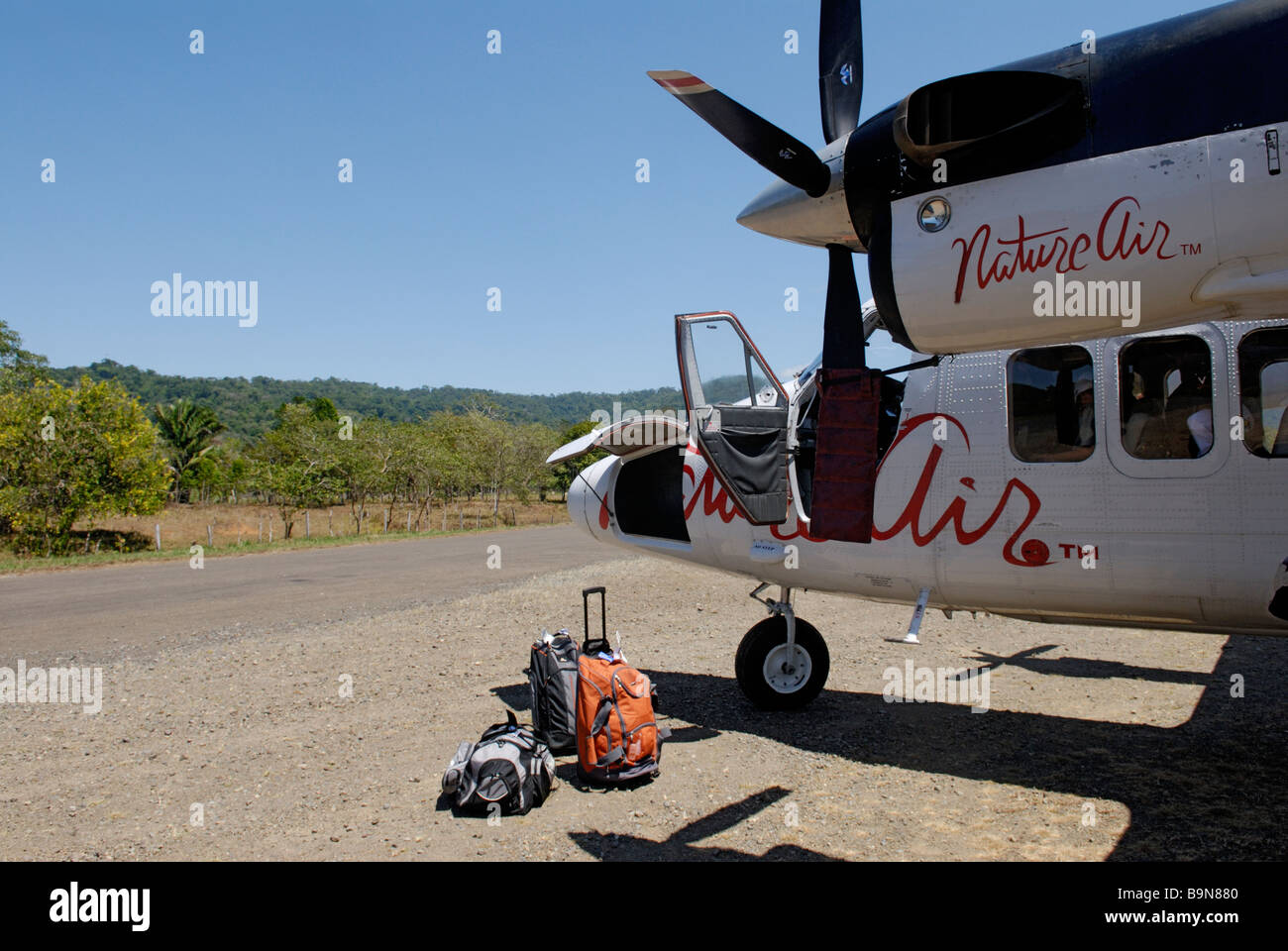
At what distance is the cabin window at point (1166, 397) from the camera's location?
235 inches

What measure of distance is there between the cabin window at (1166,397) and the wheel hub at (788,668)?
354 centimetres

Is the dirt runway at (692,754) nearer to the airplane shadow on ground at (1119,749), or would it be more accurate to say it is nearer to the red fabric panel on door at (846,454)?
the airplane shadow on ground at (1119,749)

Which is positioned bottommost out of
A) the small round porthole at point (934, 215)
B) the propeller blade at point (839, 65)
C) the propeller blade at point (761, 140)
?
the small round porthole at point (934, 215)

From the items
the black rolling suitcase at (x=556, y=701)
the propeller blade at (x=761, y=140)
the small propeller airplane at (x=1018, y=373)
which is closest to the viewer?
the small propeller airplane at (x=1018, y=373)

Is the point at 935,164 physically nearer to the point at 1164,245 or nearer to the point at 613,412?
the point at 1164,245

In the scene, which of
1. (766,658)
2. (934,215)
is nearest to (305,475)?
(766,658)

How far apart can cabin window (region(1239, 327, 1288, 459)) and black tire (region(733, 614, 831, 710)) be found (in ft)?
13.1

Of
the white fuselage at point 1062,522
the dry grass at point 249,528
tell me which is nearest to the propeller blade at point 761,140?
the white fuselage at point 1062,522

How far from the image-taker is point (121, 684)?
9188 mm

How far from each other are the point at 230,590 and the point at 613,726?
556 inches

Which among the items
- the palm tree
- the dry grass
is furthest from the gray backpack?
the palm tree

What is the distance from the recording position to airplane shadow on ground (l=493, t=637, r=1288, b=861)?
5160 millimetres

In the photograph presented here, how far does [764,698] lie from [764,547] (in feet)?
4.92

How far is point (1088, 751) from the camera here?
6852 millimetres
